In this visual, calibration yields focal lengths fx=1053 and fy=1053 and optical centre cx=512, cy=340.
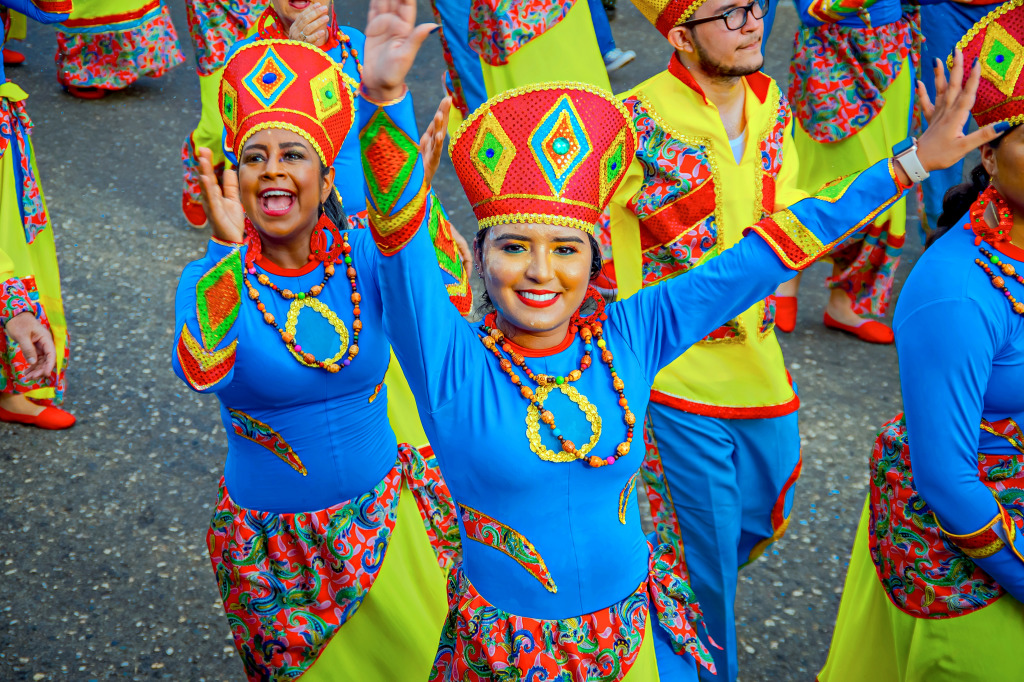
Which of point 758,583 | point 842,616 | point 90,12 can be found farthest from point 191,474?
point 90,12

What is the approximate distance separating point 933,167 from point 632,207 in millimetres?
1062

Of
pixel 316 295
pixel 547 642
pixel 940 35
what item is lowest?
pixel 547 642

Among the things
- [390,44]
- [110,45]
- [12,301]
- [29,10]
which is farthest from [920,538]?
[110,45]

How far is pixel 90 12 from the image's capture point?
7.21 meters

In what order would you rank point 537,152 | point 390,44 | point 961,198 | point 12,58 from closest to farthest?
point 390,44, point 537,152, point 961,198, point 12,58

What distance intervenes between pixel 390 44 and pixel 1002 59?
1243 mm

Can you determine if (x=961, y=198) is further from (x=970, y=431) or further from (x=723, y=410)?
(x=723, y=410)

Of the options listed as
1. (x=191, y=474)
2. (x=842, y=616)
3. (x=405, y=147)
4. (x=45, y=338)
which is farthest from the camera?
(x=191, y=474)

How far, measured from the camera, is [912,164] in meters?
1.84

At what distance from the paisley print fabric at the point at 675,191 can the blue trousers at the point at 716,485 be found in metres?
0.46

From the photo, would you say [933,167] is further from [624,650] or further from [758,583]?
[758,583]

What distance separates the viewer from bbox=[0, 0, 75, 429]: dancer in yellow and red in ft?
11.4

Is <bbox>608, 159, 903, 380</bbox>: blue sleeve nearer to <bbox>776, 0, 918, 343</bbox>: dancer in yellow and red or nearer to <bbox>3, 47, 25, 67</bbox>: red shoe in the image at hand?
<bbox>776, 0, 918, 343</bbox>: dancer in yellow and red

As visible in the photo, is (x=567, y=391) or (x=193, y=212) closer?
(x=567, y=391)
